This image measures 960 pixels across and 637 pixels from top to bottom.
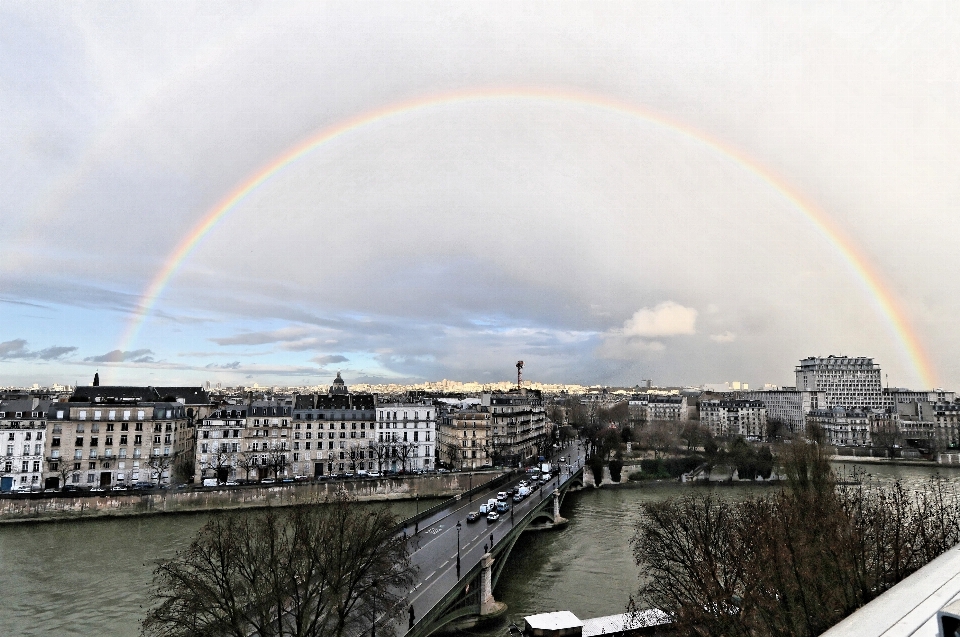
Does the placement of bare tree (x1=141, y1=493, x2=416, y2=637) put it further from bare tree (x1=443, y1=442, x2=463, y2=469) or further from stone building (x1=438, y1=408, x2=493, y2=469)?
A: stone building (x1=438, y1=408, x2=493, y2=469)

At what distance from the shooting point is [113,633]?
25.1 meters

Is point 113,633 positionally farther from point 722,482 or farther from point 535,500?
point 722,482

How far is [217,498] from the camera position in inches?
2073

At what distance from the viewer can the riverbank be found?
48125mm

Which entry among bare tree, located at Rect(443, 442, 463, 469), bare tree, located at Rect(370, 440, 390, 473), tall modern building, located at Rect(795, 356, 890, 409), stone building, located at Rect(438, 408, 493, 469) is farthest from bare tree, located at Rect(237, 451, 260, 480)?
tall modern building, located at Rect(795, 356, 890, 409)

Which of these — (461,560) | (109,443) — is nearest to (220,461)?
(109,443)

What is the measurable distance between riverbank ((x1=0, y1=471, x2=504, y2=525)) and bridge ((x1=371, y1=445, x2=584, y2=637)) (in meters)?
11.2

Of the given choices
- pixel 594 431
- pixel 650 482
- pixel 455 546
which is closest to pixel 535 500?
pixel 455 546

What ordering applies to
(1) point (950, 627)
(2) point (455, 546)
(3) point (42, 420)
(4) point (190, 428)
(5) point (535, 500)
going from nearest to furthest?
(1) point (950, 627), (2) point (455, 546), (5) point (535, 500), (3) point (42, 420), (4) point (190, 428)

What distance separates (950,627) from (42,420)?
67803mm

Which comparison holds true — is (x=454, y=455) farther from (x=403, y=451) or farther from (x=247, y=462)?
(x=247, y=462)

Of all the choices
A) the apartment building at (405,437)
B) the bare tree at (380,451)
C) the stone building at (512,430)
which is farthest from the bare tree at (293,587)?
the stone building at (512,430)

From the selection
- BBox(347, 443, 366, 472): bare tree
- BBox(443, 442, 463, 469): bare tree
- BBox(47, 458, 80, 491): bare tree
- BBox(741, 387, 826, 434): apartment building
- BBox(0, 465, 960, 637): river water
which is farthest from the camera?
BBox(741, 387, 826, 434): apartment building

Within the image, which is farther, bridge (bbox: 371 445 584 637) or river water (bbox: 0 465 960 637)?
river water (bbox: 0 465 960 637)
